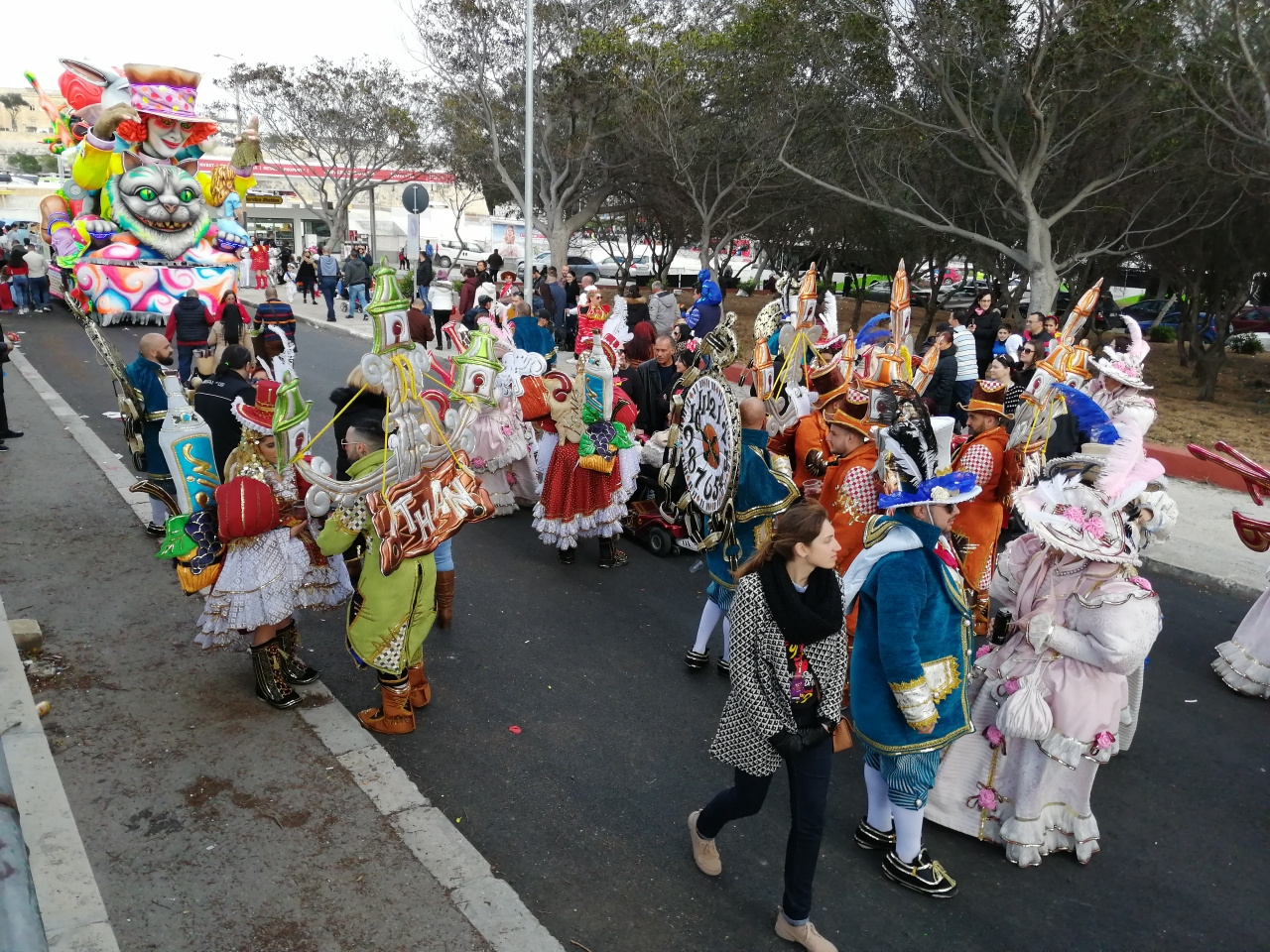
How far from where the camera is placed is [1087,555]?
12.8 feet

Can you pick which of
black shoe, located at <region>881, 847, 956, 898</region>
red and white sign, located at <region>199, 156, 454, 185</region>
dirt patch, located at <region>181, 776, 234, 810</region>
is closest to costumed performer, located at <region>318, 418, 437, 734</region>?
dirt patch, located at <region>181, 776, 234, 810</region>

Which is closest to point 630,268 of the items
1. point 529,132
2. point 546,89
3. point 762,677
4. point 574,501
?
point 546,89

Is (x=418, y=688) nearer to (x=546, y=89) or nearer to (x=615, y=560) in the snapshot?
(x=615, y=560)

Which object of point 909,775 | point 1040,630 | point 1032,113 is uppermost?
point 1032,113

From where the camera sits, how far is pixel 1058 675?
162 inches

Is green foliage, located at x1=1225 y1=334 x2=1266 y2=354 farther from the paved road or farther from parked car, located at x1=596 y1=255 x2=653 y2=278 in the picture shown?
parked car, located at x1=596 y1=255 x2=653 y2=278

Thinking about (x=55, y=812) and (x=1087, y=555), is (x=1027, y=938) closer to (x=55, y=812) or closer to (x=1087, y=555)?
(x=1087, y=555)

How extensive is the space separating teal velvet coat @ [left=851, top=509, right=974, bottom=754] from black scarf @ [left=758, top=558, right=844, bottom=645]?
1.06 feet

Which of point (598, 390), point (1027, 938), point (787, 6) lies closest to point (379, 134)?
point (787, 6)

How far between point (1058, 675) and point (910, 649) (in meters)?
1.13

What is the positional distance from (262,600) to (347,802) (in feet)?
3.99

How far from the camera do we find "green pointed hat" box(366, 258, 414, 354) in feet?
14.6

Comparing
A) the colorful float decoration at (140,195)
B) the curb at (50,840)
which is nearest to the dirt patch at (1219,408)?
the curb at (50,840)

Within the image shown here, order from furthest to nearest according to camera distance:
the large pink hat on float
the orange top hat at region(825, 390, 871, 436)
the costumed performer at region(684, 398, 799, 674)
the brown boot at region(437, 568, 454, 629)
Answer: the large pink hat on float < the brown boot at region(437, 568, 454, 629) < the orange top hat at region(825, 390, 871, 436) < the costumed performer at region(684, 398, 799, 674)
